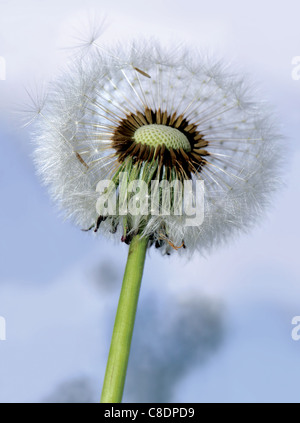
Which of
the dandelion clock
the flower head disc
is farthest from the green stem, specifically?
the flower head disc

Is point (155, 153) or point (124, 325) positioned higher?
point (155, 153)

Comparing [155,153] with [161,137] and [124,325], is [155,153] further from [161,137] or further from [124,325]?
[124,325]

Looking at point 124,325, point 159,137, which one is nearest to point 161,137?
point 159,137

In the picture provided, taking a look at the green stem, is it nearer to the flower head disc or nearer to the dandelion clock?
the dandelion clock

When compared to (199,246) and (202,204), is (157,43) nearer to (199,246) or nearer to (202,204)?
(202,204)

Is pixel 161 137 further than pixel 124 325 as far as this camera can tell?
Yes
